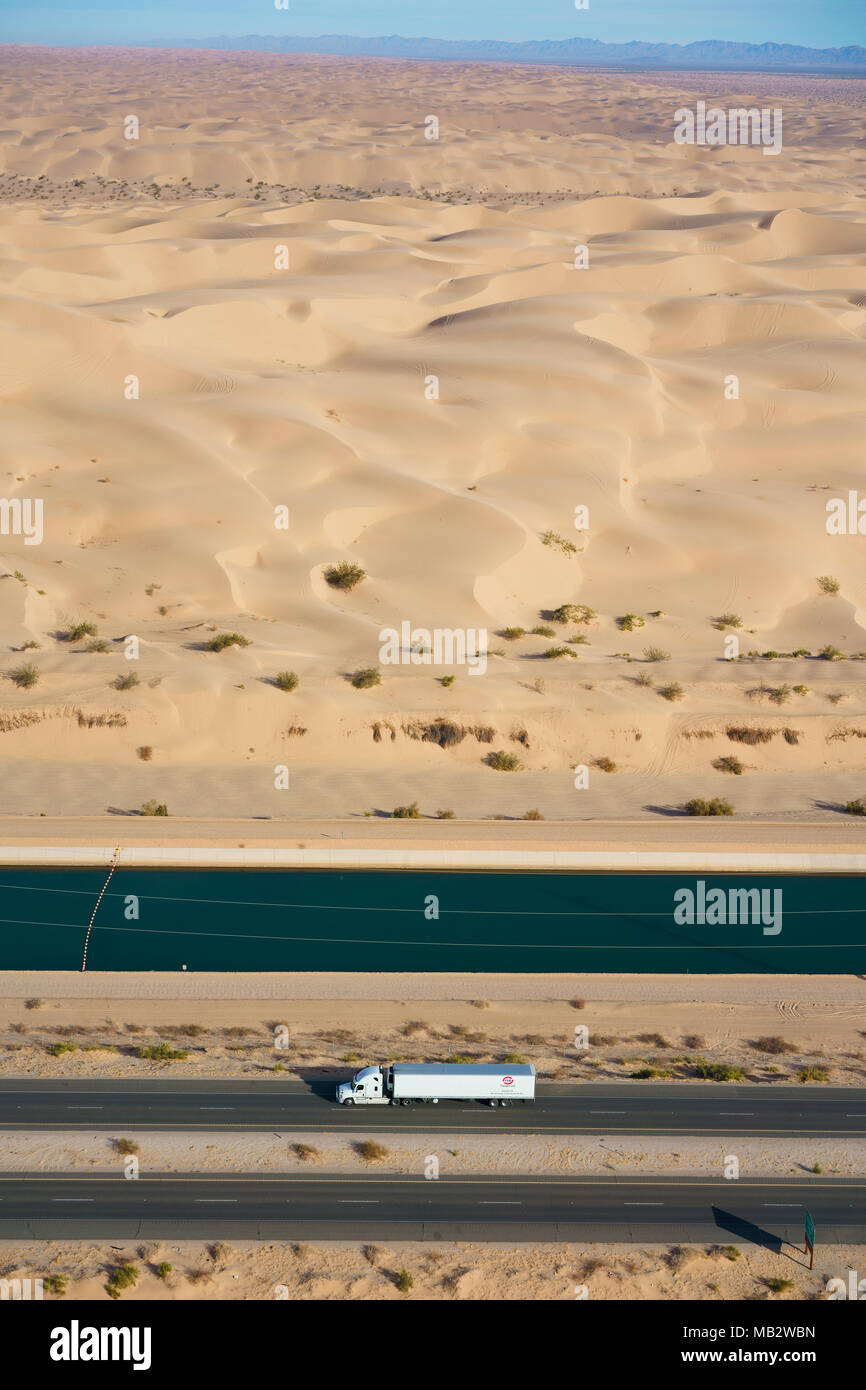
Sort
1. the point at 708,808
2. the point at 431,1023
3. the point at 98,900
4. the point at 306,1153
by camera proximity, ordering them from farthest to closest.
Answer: the point at 708,808, the point at 98,900, the point at 431,1023, the point at 306,1153

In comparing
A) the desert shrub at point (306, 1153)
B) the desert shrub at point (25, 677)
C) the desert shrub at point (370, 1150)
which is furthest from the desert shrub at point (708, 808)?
the desert shrub at point (25, 677)

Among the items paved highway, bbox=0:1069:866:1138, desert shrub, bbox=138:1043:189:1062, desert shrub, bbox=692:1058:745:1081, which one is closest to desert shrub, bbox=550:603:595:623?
desert shrub, bbox=692:1058:745:1081

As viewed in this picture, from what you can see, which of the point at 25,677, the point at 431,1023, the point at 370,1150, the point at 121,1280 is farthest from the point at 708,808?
the point at 121,1280

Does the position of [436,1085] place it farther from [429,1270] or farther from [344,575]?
[344,575]

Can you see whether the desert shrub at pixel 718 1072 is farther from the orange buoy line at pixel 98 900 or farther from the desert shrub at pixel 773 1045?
the orange buoy line at pixel 98 900

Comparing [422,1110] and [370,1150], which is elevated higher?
[370,1150]

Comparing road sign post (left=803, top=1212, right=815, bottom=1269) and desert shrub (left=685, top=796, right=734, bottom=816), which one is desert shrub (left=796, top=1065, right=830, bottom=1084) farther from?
desert shrub (left=685, top=796, right=734, bottom=816)
